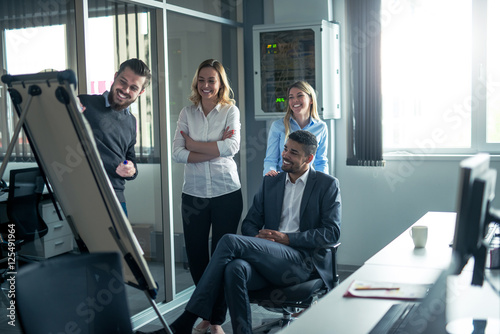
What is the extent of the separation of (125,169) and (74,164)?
2.16ft

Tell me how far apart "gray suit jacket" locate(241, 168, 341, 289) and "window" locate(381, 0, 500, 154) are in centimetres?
177

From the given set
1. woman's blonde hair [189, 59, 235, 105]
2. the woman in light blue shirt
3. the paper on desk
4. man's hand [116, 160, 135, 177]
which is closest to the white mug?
the paper on desk

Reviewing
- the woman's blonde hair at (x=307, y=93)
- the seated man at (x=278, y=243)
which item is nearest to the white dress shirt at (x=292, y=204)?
the seated man at (x=278, y=243)

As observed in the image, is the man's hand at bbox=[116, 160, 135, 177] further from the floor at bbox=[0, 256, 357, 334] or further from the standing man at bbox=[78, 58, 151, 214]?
the floor at bbox=[0, 256, 357, 334]

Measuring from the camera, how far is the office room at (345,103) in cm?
381

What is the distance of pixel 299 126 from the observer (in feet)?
12.0

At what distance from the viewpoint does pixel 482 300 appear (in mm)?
1943

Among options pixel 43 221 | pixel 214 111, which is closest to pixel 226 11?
pixel 214 111

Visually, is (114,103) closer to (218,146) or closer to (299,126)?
(218,146)

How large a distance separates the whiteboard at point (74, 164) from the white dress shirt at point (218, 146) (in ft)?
3.98

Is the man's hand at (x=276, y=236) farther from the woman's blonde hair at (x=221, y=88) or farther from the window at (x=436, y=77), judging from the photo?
the window at (x=436, y=77)

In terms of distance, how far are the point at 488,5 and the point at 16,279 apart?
3892 millimetres

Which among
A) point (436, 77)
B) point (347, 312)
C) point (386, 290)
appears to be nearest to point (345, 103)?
point (436, 77)

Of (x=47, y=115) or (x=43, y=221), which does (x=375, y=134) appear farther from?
(x=47, y=115)
